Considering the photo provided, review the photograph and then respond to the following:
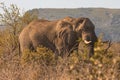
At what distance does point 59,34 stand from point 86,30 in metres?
1.35

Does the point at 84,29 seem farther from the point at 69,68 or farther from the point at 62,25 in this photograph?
the point at 69,68

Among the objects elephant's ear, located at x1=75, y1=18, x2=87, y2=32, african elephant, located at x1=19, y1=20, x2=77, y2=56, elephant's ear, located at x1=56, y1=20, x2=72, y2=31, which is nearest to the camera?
elephant's ear, located at x1=75, y1=18, x2=87, y2=32

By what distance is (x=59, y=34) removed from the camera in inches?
719

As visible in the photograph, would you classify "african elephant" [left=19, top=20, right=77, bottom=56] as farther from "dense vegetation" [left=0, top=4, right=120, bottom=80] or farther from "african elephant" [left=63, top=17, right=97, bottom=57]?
"dense vegetation" [left=0, top=4, right=120, bottom=80]

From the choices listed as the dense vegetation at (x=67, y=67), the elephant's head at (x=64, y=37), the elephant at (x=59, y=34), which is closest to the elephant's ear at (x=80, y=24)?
the elephant at (x=59, y=34)

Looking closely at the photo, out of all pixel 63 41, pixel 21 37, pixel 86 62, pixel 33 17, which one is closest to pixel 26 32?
pixel 21 37

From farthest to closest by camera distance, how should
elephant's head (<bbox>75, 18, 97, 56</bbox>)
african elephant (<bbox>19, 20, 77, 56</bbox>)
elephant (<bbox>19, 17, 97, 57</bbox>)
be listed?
1. african elephant (<bbox>19, 20, 77, 56</bbox>)
2. elephant (<bbox>19, 17, 97, 57</bbox>)
3. elephant's head (<bbox>75, 18, 97, 56</bbox>)

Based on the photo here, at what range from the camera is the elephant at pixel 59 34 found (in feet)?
56.8

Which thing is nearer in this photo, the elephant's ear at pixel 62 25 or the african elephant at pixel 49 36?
the african elephant at pixel 49 36

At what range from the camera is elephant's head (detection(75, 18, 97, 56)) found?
659 inches

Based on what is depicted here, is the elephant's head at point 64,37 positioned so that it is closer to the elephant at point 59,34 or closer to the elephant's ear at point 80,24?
the elephant at point 59,34

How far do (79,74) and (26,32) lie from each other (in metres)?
10.0

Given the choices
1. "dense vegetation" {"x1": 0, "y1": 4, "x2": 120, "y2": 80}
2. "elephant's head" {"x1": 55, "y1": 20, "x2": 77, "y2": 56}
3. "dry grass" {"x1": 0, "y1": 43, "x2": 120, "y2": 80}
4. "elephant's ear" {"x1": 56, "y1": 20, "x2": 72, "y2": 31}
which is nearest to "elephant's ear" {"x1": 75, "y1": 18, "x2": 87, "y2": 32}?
"elephant's head" {"x1": 55, "y1": 20, "x2": 77, "y2": 56}

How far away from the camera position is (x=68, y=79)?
929 centimetres
